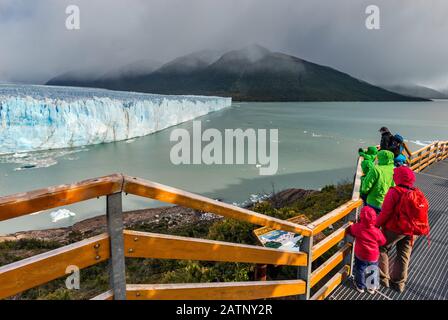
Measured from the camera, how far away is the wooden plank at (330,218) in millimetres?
2494

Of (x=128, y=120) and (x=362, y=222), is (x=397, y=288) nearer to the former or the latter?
(x=362, y=222)

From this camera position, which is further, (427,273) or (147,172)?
(147,172)

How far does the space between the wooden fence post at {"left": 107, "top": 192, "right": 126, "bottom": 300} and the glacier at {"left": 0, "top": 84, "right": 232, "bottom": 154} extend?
23007 mm

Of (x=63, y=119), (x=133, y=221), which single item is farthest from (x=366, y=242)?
(x=63, y=119)

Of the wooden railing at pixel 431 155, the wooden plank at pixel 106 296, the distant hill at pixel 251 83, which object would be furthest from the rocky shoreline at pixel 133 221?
the distant hill at pixel 251 83

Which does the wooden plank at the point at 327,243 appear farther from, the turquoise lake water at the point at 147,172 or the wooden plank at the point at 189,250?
the turquoise lake water at the point at 147,172

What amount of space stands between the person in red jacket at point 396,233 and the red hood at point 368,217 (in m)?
0.24

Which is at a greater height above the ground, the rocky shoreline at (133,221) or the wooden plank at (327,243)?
the wooden plank at (327,243)

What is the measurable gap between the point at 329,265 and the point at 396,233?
819mm

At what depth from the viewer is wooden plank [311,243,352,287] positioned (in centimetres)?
266

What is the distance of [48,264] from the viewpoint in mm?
1197

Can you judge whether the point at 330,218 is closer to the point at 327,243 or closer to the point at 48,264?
the point at 327,243
